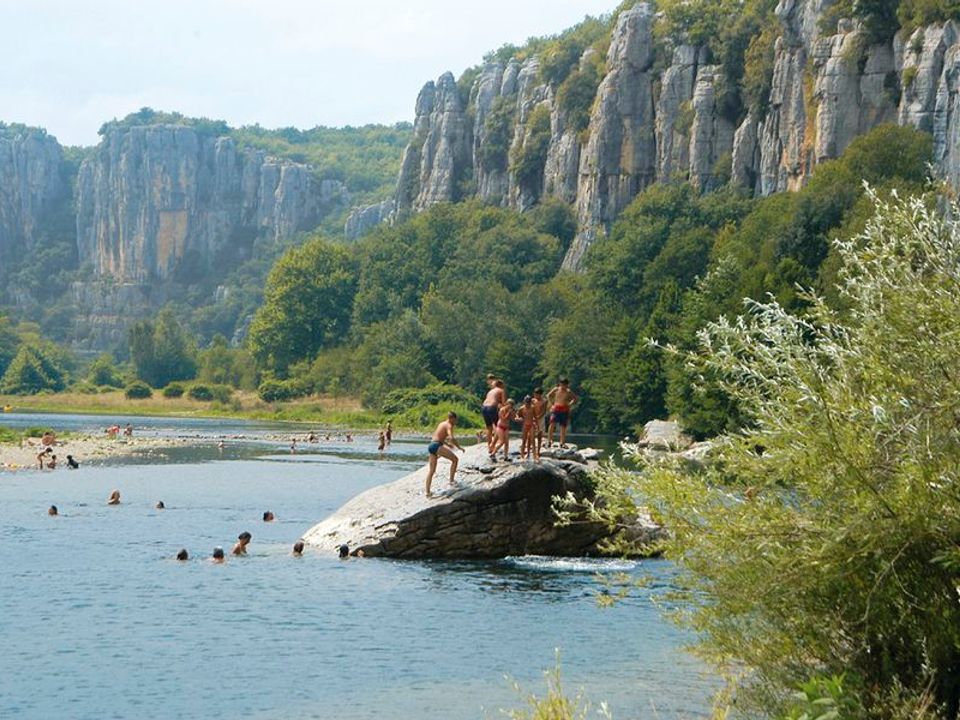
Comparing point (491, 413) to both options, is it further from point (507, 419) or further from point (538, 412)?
point (538, 412)

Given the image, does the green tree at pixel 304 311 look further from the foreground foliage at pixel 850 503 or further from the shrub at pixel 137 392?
the foreground foliage at pixel 850 503

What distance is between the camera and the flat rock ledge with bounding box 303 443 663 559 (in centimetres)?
3900

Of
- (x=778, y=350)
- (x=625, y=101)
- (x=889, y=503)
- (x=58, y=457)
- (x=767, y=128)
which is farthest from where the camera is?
(x=625, y=101)

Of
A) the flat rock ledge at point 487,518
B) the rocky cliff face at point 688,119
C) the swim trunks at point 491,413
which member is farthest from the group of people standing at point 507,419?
the rocky cliff face at point 688,119

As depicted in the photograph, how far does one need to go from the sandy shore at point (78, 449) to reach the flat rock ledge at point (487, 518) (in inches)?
1522

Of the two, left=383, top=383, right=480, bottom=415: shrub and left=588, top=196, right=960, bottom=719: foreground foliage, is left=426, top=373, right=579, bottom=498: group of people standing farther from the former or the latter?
left=383, top=383, right=480, bottom=415: shrub

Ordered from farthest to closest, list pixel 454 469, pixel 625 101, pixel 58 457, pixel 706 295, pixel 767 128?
pixel 625 101 < pixel 767 128 < pixel 706 295 < pixel 58 457 < pixel 454 469

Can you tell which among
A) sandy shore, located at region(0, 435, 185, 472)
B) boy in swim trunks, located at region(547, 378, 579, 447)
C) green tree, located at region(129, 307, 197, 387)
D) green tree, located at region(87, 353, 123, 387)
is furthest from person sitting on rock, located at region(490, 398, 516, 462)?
green tree, located at region(87, 353, 123, 387)

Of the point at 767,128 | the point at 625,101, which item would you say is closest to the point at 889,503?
the point at 767,128

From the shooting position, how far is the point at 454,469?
39.4 meters

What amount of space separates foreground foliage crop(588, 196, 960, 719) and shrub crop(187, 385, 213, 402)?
473 ft

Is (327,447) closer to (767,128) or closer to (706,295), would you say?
(706,295)

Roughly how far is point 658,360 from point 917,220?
76834mm

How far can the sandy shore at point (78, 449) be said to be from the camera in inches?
3029
